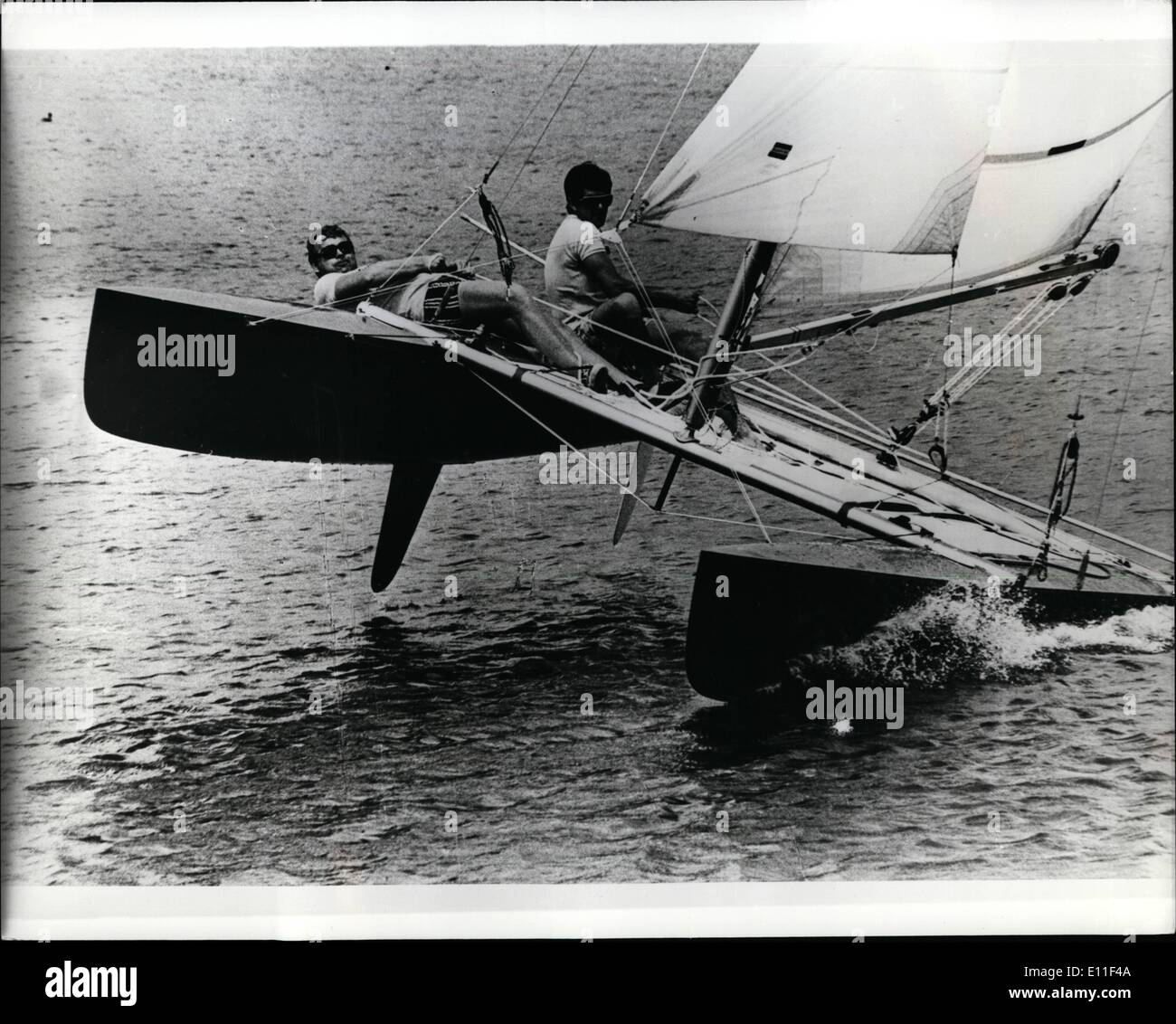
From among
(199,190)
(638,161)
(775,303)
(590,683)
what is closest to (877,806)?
(590,683)

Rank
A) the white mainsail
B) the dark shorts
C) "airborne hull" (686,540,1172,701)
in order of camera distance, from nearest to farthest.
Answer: the white mainsail, "airborne hull" (686,540,1172,701), the dark shorts

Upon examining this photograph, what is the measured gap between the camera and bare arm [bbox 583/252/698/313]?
138 inches

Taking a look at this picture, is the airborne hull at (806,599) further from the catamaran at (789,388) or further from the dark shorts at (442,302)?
the dark shorts at (442,302)

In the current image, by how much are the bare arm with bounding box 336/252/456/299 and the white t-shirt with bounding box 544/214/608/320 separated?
0.83 feet

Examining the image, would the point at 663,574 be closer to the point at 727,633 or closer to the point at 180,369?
the point at 727,633

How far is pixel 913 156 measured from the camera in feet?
10.8

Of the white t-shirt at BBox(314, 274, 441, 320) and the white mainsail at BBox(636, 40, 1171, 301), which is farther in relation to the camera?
the white t-shirt at BBox(314, 274, 441, 320)

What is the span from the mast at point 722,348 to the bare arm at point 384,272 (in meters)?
0.68

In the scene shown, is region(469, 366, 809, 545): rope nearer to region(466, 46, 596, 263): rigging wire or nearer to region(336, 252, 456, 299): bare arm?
region(336, 252, 456, 299): bare arm

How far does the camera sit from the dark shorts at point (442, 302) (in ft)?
11.5

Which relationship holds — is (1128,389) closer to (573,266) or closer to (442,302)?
(573,266)

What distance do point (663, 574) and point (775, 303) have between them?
72 cm

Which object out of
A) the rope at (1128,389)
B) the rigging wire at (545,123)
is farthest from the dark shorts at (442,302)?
the rope at (1128,389)

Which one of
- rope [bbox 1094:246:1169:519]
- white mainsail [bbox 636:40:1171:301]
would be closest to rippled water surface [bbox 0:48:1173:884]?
rope [bbox 1094:246:1169:519]
